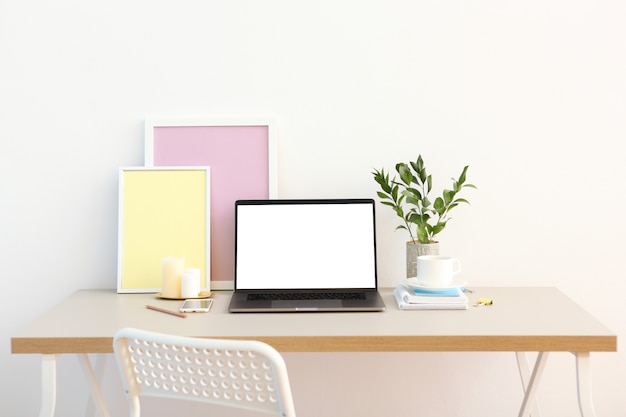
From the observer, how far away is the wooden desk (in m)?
1.82

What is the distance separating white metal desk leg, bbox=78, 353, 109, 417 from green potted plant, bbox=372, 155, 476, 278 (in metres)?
0.96

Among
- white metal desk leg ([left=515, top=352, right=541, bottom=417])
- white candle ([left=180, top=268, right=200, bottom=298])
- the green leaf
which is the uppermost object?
the green leaf

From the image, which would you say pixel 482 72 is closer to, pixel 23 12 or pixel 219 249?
pixel 219 249

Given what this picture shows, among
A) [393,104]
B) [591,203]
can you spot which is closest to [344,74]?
[393,104]

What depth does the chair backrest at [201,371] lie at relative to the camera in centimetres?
Answer: 154

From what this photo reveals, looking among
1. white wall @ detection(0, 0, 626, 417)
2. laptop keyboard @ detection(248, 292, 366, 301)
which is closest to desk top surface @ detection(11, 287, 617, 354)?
laptop keyboard @ detection(248, 292, 366, 301)

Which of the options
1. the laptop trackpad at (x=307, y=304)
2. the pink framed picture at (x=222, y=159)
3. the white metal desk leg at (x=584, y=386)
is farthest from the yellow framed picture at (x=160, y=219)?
the white metal desk leg at (x=584, y=386)

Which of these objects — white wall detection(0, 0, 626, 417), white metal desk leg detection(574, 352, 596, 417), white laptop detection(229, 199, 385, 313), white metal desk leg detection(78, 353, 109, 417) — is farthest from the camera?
white wall detection(0, 0, 626, 417)

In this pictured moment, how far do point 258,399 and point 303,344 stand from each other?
0.87 ft

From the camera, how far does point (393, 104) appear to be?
94.5 inches

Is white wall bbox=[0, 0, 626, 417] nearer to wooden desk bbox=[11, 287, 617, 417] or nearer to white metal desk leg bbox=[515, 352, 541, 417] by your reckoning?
white metal desk leg bbox=[515, 352, 541, 417]

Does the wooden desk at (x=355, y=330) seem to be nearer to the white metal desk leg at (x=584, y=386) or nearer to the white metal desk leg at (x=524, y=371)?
the white metal desk leg at (x=584, y=386)

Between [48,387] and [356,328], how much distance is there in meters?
0.76

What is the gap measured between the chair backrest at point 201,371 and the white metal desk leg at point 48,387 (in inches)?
10.2
